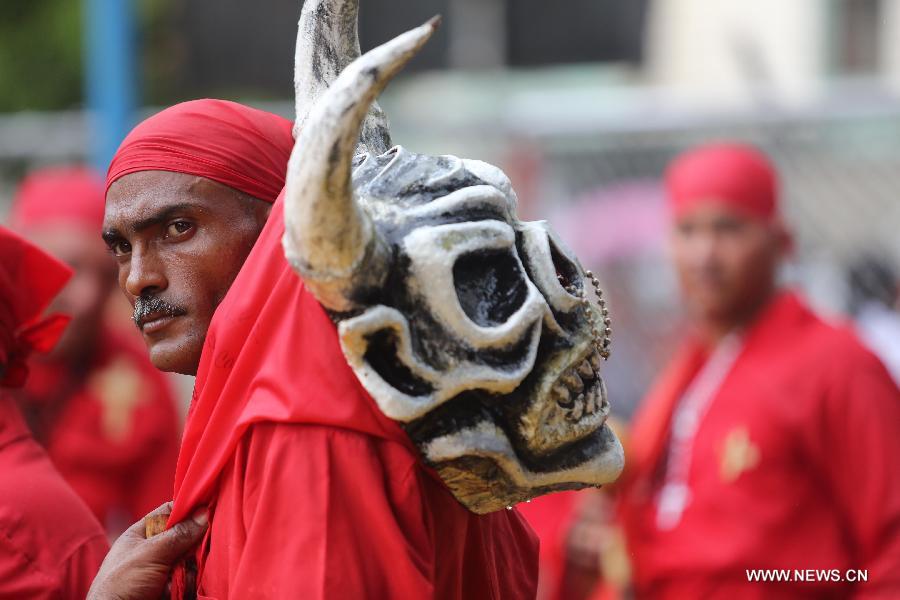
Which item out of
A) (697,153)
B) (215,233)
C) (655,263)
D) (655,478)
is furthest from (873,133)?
(215,233)

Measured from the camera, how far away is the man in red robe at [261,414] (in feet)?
6.74

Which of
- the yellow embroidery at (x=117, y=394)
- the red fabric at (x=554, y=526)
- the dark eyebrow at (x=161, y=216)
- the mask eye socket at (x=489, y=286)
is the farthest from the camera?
the yellow embroidery at (x=117, y=394)

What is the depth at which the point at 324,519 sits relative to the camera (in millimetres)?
2039

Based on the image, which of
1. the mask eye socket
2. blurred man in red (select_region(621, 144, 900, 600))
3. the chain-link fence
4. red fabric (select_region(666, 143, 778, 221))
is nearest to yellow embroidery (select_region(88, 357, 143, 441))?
blurred man in red (select_region(621, 144, 900, 600))

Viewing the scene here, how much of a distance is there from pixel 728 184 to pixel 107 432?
283 centimetres

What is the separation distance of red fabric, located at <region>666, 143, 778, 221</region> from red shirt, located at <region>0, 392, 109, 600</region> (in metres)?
3.25

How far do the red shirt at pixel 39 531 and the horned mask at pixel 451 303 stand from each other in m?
0.93

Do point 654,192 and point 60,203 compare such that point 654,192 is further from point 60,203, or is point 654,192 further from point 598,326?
point 598,326

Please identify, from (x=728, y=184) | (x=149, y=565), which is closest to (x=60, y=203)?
(x=728, y=184)

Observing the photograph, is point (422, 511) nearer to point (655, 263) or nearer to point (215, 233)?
point (215, 233)

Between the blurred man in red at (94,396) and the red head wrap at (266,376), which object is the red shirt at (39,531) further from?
the blurred man in red at (94,396)

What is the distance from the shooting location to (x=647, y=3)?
8.03 m

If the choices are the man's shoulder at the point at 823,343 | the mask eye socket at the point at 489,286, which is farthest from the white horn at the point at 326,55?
the man's shoulder at the point at 823,343

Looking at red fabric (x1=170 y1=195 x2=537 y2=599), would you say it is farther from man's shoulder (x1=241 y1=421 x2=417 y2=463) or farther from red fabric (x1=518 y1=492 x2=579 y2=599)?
red fabric (x1=518 y1=492 x2=579 y2=599)
